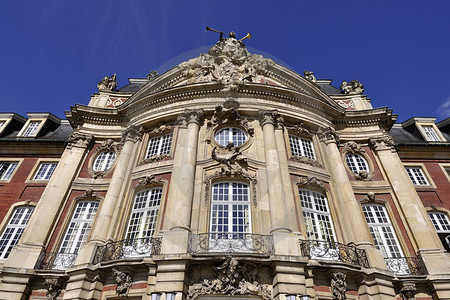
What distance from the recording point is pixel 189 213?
37.8ft

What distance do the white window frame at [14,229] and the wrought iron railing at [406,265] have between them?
18.0 m

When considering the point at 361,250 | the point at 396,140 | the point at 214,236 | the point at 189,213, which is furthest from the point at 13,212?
the point at 396,140

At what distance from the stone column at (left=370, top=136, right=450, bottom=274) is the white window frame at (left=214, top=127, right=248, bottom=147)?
823 centimetres

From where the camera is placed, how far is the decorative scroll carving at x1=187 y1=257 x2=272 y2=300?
9469mm

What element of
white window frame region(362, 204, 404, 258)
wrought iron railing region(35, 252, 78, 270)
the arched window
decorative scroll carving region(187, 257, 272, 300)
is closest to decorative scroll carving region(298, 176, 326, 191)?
the arched window

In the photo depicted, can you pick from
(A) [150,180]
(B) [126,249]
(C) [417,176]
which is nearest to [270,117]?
(A) [150,180]

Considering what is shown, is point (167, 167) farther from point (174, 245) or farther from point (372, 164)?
point (372, 164)

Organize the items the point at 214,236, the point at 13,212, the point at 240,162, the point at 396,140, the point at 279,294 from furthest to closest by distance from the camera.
Answer: the point at 396,140, the point at 13,212, the point at 240,162, the point at 214,236, the point at 279,294

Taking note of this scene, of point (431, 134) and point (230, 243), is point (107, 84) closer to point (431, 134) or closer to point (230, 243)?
point (230, 243)

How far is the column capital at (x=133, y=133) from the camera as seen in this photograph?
16.2m

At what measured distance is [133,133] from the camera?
645 inches

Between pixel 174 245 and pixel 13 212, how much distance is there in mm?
11582

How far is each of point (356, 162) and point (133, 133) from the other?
1347cm

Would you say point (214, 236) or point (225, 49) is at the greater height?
point (225, 49)
